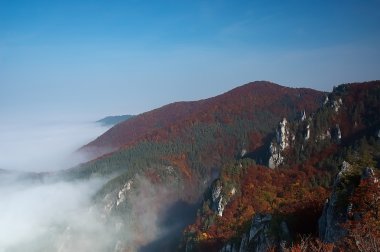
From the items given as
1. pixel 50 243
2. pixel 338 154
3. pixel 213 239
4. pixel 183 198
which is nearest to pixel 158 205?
pixel 183 198

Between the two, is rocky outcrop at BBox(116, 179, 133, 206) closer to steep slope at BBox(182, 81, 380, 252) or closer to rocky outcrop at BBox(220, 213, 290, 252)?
steep slope at BBox(182, 81, 380, 252)

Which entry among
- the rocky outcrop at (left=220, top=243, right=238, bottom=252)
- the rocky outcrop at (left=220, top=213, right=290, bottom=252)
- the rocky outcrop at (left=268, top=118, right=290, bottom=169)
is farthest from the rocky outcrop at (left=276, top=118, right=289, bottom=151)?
the rocky outcrop at (left=220, top=213, right=290, bottom=252)

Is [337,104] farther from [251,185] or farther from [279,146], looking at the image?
[251,185]

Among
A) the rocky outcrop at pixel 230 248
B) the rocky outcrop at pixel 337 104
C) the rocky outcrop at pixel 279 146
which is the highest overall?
the rocky outcrop at pixel 337 104

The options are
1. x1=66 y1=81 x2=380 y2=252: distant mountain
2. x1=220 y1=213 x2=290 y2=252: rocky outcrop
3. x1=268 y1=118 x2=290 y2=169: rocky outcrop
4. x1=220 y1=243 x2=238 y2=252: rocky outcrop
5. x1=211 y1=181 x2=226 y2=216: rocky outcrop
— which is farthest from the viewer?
x1=268 y1=118 x2=290 y2=169: rocky outcrop

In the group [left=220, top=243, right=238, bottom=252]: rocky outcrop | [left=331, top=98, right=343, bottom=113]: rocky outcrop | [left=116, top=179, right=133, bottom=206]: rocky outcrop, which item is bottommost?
[left=116, top=179, right=133, bottom=206]: rocky outcrop

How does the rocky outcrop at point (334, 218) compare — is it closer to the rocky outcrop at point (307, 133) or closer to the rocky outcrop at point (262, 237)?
the rocky outcrop at point (262, 237)

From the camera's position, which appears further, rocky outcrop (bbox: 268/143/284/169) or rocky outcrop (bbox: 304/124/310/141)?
rocky outcrop (bbox: 304/124/310/141)

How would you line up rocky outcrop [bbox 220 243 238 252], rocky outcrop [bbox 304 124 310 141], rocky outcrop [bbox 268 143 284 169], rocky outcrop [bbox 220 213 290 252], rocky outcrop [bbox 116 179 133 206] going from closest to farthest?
1. rocky outcrop [bbox 220 213 290 252]
2. rocky outcrop [bbox 220 243 238 252]
3. rocky outcrop [bbox 268 143 284 169]
4. rocky outcrop [bbox 304 124 310 141]
5. rocky outcrop [bbox 116 179 133 206]

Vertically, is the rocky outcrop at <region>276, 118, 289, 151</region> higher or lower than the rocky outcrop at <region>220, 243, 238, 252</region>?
higher

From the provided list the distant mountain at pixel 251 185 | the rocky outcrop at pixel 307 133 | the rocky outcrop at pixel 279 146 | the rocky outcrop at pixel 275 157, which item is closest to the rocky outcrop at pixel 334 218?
the distant mountain at pixel 251 185

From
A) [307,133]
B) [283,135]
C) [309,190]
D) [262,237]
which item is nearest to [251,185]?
[309,190]
